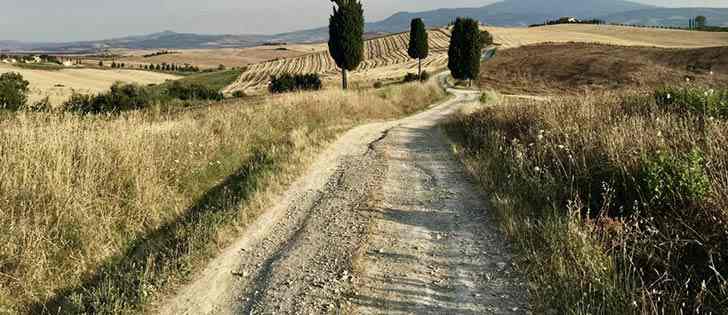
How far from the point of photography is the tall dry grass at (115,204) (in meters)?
4.70

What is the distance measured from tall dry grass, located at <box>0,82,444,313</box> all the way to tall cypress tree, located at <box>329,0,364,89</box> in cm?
2923

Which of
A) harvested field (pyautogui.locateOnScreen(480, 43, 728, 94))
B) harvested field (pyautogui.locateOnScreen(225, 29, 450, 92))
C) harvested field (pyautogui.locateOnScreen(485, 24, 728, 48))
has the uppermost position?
harvested field (pyautogui.locateOnScreen(485, 24, 728, 48))

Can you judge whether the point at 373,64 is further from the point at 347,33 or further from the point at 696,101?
the point at 696,101

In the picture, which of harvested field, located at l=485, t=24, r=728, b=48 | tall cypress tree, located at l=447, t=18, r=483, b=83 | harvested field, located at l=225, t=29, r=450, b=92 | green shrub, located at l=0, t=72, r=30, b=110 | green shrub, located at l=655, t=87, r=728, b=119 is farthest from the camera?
harvested field, located at l=485, t=24, r=728, b=48

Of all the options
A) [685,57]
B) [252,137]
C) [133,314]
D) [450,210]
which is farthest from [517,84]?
[133,314]

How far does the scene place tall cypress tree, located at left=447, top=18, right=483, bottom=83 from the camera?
154 feet

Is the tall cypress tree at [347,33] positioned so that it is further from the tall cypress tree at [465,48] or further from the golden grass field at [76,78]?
the golden grass field at [76,78]

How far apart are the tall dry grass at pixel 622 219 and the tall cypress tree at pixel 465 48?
3957cm

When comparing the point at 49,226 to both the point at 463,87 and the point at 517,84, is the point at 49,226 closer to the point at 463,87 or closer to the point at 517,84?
the point at 463,87

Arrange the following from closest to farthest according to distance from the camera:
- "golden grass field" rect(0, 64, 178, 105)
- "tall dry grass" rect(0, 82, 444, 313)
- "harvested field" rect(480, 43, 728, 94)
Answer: "tall dry grass" rect(0, 82, 444, 313)
"harvested field" rect(480, 43, 728, 94)
"golden grass field" rect(0, 64, 178, 105)

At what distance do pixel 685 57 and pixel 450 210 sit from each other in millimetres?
56145

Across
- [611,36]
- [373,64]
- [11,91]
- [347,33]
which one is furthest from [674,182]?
[611,36]

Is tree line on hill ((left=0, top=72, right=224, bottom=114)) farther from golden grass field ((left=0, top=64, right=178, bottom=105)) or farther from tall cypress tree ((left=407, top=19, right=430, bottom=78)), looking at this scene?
tall cypress tree ((left=407, top=19, right=430, bottom=78))

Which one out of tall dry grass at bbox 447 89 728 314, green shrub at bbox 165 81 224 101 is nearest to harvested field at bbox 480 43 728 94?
green shrub at bbox 165 81 224 101
